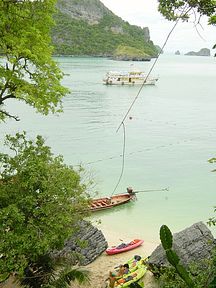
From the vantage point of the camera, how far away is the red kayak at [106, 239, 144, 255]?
1366 centimetres

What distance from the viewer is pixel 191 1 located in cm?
593

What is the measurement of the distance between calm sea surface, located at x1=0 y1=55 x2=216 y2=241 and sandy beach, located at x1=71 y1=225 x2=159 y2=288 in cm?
119

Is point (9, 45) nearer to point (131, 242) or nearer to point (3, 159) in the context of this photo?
point (3, 159)

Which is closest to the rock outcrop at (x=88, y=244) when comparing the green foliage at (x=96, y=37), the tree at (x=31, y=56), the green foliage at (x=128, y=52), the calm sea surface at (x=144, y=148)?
the calm sea surface at (x=144, y=148)

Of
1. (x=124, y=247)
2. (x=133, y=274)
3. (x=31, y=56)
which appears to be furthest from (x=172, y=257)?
(x=124, y=247)

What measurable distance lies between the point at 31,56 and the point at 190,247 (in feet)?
21.8

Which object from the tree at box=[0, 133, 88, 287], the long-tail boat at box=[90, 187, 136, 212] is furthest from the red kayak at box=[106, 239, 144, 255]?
the tree at box=[0, 133, 88, 287]

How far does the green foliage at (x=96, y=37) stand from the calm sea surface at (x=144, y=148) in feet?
225

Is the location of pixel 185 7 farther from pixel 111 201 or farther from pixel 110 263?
pixel 111 201

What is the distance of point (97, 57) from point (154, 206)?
391ft

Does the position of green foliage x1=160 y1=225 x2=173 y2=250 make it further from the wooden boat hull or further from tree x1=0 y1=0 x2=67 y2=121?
the wooden boat hull

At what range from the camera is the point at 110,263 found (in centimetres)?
1302

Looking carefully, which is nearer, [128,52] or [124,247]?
[124,247]

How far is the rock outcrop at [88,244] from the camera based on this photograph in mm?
12242
